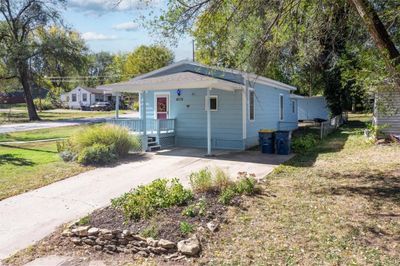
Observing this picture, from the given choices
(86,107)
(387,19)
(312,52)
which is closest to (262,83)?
(312,52)

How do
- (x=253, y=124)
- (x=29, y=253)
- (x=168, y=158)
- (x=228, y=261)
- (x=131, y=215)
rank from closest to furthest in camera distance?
(x=228, y=261)
(x=29, y=253)
(x=131, y=215)
(x=168, y=158)
(x=253, y=124)

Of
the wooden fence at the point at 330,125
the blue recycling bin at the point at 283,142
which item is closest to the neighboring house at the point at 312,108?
the wooden fence at the point at 330,125

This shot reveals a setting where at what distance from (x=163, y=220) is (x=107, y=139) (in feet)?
21.9

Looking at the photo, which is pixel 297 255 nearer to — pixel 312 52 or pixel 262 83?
pixel 312 52

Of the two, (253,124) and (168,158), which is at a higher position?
(253,124)

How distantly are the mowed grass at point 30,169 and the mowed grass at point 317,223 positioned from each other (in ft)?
17.1

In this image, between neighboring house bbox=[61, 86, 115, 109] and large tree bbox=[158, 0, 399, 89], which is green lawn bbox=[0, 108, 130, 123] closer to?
neighboring house bbox=[61, 86, 115, 109]

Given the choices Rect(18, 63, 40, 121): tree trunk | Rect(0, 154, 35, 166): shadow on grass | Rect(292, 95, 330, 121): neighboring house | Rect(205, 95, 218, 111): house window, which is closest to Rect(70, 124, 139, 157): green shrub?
Rect(0, 154, 35, 166): shadow on grass

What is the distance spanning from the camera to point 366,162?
34.1ft

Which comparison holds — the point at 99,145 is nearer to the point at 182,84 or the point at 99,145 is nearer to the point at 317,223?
the point at 182,84

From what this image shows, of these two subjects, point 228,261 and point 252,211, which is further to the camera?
point 252,211

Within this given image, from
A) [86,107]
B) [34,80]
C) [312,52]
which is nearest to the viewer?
[312,52]

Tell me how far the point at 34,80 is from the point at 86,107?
18.4 m

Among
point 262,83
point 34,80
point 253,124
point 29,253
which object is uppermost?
point 34,80
